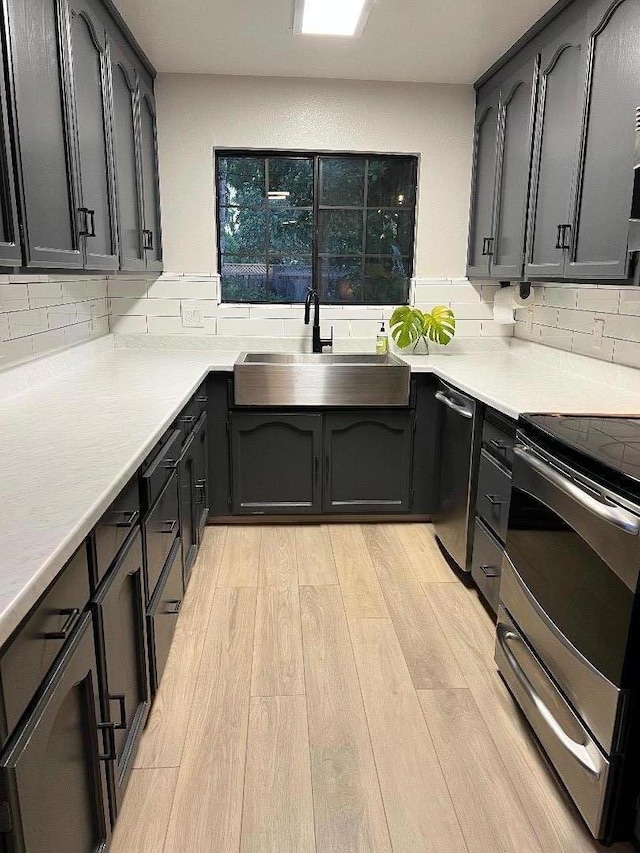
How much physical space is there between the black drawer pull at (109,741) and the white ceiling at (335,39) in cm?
243

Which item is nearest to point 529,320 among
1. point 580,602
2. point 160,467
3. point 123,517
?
point 580,602

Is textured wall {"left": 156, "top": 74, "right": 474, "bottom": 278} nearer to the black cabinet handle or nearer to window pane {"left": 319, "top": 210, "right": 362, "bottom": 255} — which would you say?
window pane {"left": 319, "top": 210, "right": 362, "bottom": 255}

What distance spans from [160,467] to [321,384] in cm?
128

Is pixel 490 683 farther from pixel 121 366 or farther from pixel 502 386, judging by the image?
pixel 121 366

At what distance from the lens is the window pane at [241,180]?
3.49 meters

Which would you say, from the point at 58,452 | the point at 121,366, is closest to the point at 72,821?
the point at 58,452

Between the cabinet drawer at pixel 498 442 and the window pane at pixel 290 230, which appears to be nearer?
the cabinet drawer at pixel 498 442

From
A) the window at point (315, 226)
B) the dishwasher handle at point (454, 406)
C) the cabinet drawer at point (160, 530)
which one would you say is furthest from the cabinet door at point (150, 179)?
the dishwasher handle at point (454, 406)

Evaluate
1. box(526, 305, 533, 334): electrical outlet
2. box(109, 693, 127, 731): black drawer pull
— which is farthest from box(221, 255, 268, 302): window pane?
box(109, 693, 127, 731): black drawer pull

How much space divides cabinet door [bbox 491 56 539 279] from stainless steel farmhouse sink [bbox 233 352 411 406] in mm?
693

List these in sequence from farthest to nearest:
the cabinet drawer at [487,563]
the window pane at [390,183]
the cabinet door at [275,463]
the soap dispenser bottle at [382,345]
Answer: the window pane at [390,183], the soap dispenser bottle at [382,345], the cabinet door at [275,463], the cabinet drawer at [487,563]

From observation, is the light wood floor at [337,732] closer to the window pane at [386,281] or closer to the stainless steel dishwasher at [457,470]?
the stainless steel dishwasher at [457,470]

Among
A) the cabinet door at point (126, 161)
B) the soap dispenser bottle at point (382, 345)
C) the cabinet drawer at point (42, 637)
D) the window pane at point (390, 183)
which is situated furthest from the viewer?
the window pane at point (390, 183)

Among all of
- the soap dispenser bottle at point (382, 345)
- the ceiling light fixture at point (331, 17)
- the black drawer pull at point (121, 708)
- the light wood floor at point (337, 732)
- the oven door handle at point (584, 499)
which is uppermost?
the ceiling light fixture at point (331, 17)
